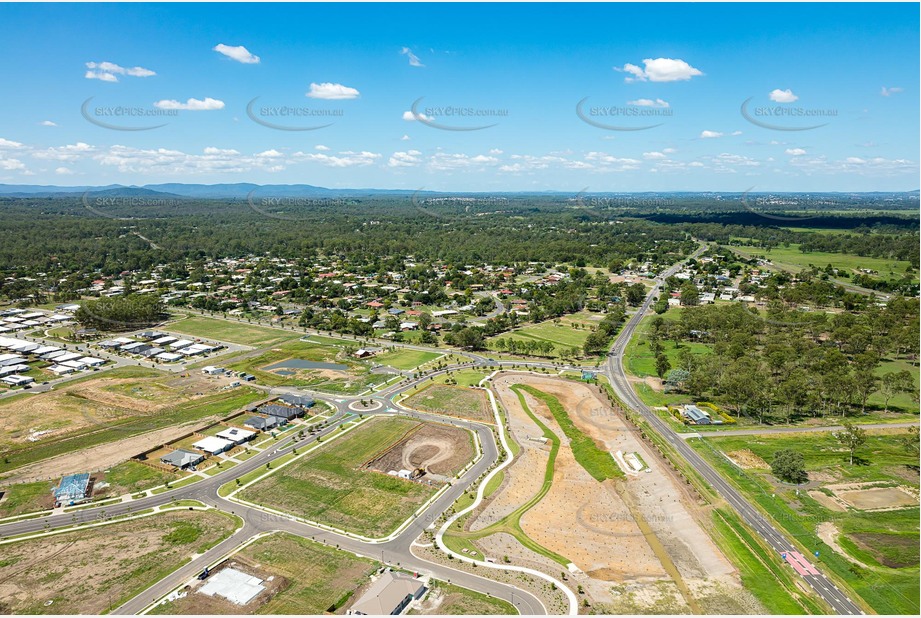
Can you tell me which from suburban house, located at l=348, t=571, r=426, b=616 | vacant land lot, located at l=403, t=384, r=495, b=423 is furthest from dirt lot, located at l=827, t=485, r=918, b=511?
suburban house, located at l=348, t=571, r=426, b=616

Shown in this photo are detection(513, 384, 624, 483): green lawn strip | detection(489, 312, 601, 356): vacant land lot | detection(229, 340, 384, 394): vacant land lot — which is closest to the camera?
detection(513, 384, 624, 483): green lawn strip

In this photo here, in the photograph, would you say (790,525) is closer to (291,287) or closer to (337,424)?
(337,424)

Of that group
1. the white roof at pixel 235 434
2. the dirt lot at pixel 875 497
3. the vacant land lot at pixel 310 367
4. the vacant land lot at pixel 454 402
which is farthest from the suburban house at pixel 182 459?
the dirt lot at pixel 875 497

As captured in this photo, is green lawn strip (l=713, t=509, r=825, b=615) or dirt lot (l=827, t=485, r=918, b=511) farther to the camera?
dirt lot (l=827, t=485, r=918, b=511)

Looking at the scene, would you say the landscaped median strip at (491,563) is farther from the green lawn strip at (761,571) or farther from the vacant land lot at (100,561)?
the vacant land lot at (100,561)

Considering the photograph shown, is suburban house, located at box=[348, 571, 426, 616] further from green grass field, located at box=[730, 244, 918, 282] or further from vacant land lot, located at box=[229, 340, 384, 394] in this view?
green grass field, located at box=[730, 244, 918, 282]

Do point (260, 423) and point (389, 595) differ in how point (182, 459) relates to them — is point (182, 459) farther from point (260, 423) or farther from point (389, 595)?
point (389, 595)
